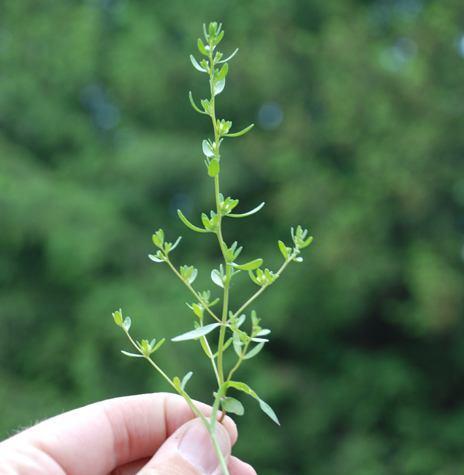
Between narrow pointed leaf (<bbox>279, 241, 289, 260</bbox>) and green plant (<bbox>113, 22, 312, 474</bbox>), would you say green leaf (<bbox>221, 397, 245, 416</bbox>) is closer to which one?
green plant (<bbox>113, 22, 312, 474</bbox>)

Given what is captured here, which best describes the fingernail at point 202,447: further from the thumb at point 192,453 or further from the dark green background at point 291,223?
the dark green background at point 291,223

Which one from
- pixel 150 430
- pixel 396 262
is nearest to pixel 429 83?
pixel 396 262

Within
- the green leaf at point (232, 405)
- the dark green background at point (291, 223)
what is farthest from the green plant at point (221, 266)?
the dark green background at point (291, 223)

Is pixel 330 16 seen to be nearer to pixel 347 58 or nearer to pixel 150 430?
pixel 347 58

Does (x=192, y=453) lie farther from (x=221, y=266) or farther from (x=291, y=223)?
(x=291, y=223)

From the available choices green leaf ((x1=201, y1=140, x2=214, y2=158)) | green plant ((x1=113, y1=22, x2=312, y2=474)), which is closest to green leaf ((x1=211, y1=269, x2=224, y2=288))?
green plant ((x1=113, y1=22, x2=312, y2=474))

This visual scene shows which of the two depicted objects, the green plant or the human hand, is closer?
the green plant

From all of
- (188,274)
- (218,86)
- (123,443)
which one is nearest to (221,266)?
Answer: (188,274)

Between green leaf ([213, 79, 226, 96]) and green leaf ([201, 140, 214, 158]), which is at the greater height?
green leaf ([213, 79, 226, 96])
